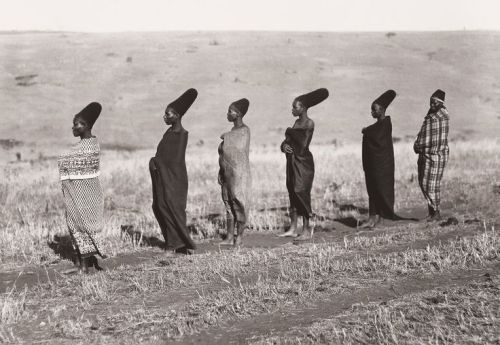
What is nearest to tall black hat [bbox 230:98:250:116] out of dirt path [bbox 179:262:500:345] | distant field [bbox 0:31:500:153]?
dirt path [bbox 179:262:500:345]

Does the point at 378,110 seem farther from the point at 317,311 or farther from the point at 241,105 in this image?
the point at 317,311

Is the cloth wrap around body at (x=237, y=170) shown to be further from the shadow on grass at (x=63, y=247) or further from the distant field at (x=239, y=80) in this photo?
the distant field at (x=239, y=80)

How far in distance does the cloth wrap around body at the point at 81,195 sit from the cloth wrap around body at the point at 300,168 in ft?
10.6

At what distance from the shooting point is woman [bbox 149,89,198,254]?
32.0ft

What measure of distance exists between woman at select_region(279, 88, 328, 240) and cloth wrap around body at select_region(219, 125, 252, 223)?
0.75m

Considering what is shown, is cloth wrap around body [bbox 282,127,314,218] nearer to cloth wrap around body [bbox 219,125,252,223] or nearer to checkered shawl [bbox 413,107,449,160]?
cloth wrap around body [bbox 219,125,252,223]

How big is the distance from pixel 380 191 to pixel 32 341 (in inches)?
271

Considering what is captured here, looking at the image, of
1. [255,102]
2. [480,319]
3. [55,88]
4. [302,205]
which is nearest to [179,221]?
[302,205]

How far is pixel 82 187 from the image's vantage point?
886cm

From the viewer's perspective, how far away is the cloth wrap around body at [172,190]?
9.74 m

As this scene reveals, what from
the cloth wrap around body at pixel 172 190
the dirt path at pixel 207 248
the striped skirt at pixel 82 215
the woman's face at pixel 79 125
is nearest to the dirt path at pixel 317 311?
the dirt path at pixel 207 248

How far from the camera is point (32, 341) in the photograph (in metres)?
6.24

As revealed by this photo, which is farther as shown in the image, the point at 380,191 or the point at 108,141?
the point at 108,141

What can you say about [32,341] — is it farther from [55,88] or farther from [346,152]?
[55,88]
